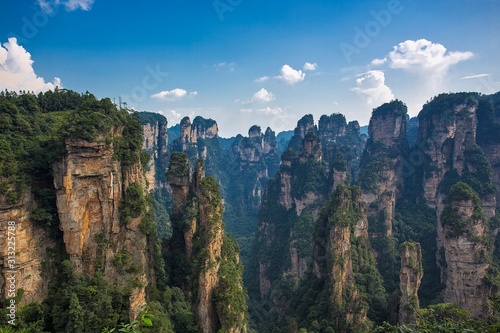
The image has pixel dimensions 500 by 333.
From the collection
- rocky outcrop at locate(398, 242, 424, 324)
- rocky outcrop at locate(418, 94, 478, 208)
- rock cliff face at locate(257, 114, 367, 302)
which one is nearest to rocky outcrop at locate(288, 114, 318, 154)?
rock cliff face at locate(257, 114, 367, 302)

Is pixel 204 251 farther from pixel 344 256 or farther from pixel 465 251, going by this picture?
pixel 465 251

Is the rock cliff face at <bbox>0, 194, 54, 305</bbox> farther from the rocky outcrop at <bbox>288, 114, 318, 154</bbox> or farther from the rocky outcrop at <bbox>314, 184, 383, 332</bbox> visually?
the rocky outcrop at <bbox>288, 114, 318, 154</bbox>

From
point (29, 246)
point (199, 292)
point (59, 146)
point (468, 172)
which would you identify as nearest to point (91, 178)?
point (59, 146)

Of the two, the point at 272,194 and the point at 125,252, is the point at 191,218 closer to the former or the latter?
the point at 125,252

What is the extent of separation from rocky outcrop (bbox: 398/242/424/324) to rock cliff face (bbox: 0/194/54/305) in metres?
31.4

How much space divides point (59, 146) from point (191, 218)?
51.5ft

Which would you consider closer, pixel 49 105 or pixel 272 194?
pixel 49 105

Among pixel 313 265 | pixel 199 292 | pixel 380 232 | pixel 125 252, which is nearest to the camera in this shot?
pixel 125 252

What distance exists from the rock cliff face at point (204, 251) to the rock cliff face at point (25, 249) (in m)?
11.9

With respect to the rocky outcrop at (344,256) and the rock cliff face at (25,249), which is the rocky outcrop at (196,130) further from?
the rock cliff face at (25,249)

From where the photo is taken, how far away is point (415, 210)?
62.9m

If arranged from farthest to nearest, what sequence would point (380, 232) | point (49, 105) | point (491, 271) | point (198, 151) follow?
1. point (198, 151)
2. point (380, 232)
3. point (491, 271)
4. point (49, 105)

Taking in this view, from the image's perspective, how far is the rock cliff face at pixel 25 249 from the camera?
20297 mm

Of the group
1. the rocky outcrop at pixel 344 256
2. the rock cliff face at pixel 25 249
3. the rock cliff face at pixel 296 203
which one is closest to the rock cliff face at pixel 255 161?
the rock cliff face at pixel 296 203
